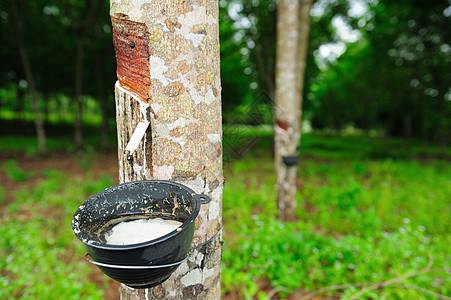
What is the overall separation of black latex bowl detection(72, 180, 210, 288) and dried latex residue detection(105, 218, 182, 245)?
0.10ft

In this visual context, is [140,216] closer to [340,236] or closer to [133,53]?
[133,53]

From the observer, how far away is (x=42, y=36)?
11398 mm

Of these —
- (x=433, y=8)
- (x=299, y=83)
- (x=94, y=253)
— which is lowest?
(x=94, y=253)

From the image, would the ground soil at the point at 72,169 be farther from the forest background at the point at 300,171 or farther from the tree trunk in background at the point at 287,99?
the tree trunk in background at the point at 287,99

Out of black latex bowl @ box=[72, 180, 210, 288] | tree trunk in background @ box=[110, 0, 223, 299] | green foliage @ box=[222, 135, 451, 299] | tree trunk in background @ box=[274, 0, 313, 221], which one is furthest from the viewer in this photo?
tree trunk in background @ box=[274, 0, 313, 221]

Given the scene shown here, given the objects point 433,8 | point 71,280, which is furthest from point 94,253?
point 433,8

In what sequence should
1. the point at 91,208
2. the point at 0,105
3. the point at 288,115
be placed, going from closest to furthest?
1. the point at 91,208
2. the point at 288,115
3. the point at 0,105

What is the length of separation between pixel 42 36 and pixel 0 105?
40.2 feet

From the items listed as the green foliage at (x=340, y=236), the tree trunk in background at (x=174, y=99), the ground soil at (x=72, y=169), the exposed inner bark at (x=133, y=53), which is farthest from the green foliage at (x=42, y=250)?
the exposed inner bark at (x=133, y=53)

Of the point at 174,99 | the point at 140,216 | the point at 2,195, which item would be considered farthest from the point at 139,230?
the point at 2,195

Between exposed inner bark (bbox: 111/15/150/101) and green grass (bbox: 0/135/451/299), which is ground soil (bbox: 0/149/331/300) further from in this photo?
exposed inner bark (bbox: 111/15/150/101)

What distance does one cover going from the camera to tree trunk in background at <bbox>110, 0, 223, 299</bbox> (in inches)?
41.7

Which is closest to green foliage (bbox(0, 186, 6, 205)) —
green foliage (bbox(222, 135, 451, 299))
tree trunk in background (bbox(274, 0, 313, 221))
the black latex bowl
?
green foliage (bbox(222, 135, 451, 299))

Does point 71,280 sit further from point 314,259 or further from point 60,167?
point 60,167
